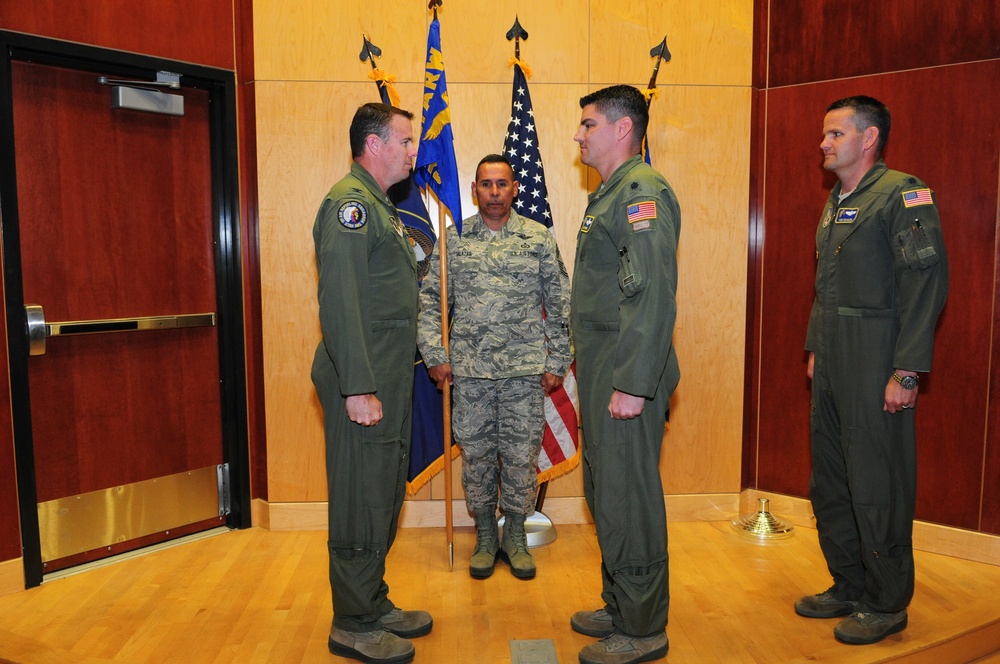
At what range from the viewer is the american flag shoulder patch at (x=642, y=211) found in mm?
2170

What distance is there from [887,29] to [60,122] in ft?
11.7

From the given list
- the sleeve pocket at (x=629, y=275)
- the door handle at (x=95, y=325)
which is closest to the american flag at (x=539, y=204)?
the sleeve pocket at (x=629, y=275)

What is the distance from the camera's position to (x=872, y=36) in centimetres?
338

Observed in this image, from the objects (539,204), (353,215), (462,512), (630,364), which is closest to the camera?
(630,364)

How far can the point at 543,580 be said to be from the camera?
10.2 ft

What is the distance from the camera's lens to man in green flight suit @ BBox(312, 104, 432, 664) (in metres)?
2.22

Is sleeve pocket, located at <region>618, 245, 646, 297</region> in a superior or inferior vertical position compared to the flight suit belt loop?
superior

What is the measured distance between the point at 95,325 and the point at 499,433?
5.85 feet

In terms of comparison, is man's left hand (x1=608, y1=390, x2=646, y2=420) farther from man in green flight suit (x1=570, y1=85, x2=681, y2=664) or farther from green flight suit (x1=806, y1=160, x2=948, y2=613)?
green flight suit (x1=806, y1=160, x2=948, y2=613)

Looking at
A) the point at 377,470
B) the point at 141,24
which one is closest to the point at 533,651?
the point at 377,470

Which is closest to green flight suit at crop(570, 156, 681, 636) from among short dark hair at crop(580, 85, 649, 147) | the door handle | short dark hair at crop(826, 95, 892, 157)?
short dark hair at crop(580, 85, 649, 147)

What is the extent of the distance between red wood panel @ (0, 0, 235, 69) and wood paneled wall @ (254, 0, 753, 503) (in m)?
0.18

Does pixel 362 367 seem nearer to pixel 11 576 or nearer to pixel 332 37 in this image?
pixel 11 576

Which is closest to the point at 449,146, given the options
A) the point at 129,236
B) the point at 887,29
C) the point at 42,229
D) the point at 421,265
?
the point at 421,265
